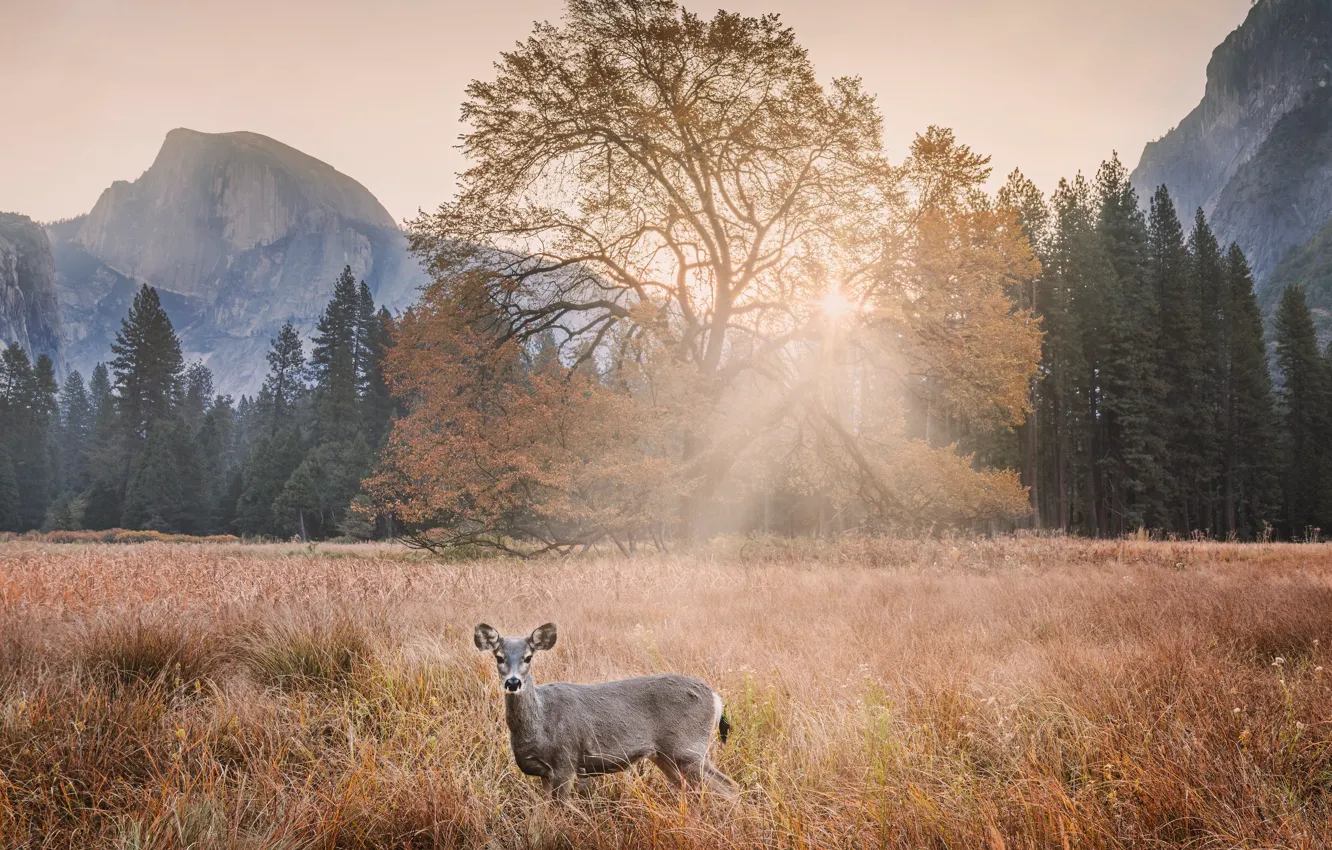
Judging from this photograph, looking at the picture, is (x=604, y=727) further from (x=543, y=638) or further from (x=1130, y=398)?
(x=1130, y=398)

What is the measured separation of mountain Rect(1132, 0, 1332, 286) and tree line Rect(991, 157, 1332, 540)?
232ft

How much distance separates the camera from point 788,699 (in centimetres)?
414

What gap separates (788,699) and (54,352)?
214m

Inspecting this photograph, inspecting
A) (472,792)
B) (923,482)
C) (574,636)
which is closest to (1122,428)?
(923,482)

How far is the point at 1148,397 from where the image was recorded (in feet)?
111

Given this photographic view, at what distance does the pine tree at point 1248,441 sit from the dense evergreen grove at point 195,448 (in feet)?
164

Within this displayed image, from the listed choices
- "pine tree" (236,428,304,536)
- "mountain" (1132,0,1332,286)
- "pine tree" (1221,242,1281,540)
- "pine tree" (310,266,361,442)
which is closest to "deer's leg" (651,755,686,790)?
"pine tree" (1221,242,1281,540)

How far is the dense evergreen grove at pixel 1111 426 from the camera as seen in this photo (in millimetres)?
33688

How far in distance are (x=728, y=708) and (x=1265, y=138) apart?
20144 cm

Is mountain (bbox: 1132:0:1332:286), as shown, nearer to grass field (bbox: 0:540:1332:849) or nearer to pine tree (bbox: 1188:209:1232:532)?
pine tree (bbox: 1188:209:1232:532)

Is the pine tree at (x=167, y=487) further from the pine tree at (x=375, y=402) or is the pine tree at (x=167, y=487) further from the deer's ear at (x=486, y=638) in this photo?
the deer's ear at (x=486, y=638)

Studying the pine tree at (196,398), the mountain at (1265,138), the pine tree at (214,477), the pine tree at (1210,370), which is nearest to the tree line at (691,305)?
the pine tree at (1210,370)

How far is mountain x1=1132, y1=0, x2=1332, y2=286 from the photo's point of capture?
12369cm

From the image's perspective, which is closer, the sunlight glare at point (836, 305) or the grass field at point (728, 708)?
the grass field at point (728, 708)
